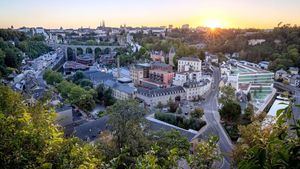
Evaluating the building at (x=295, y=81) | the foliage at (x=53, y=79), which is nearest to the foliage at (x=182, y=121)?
the foliage at (x=53, y=79)

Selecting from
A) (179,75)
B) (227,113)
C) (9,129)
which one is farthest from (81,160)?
(179,75)

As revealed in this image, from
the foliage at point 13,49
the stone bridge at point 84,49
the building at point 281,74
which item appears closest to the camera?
the foliage at point 13,49

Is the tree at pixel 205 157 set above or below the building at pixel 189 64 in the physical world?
above

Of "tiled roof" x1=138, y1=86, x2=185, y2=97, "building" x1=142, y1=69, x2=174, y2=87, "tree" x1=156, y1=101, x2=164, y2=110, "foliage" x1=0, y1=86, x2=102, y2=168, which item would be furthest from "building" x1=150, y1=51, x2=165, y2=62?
"foliage" x1=0, y1=86, x2=102, y2=168

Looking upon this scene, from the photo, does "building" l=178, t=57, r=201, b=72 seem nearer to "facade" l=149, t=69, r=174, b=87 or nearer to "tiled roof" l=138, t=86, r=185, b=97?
"facade" l=149, t=69, r=174, b=87

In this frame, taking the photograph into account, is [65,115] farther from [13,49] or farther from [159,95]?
[13,49]

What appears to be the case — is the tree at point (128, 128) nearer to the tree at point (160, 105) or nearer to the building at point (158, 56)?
the tree at point (160, 105)
